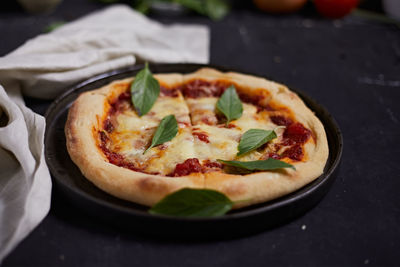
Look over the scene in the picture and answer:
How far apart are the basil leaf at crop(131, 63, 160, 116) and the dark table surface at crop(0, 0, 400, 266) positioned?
773 millimetres

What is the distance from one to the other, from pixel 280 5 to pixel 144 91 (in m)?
2.84

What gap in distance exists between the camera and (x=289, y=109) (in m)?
3.20

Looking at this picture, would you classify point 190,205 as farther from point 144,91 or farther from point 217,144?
point 144,91

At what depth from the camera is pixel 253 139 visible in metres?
2.79

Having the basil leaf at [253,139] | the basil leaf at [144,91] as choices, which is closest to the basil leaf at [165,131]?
the basil leaf at [144,91]

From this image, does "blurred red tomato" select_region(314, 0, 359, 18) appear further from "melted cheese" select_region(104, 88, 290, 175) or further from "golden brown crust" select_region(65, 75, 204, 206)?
"golden brown crust" select_region(65, 75, 204, 206)

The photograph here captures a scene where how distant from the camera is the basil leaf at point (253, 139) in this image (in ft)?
8.99

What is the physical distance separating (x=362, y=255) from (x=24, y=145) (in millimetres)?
1872

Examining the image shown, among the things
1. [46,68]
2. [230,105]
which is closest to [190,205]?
[230,105]

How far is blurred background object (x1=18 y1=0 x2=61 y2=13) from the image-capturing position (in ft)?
17.0

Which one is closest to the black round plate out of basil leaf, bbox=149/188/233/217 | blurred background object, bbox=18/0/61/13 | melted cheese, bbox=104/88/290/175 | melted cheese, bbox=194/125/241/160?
basil leaf, bbox=149/188/233/217

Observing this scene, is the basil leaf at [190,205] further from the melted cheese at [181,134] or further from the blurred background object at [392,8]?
the blurred background object at [392,8]

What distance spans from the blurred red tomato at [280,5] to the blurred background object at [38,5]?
2.32 meters

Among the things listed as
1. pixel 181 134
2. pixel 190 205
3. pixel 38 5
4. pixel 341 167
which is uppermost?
pixel 190 205
